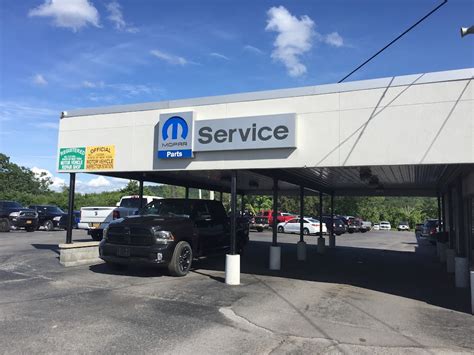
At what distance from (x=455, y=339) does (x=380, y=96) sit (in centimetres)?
481

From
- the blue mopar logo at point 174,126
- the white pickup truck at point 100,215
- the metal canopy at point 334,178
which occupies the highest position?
the blue mopar logo at point 174,126

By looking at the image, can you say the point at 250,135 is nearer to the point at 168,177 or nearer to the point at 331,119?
the point at 331,119

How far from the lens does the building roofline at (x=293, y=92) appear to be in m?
8.45

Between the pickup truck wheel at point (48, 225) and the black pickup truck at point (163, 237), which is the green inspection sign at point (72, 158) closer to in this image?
the black pickup truck at point (163, 237)

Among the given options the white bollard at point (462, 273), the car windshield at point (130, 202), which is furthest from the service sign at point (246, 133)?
the car windshield at point (130, 202)

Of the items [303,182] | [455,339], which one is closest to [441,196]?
[303,182]

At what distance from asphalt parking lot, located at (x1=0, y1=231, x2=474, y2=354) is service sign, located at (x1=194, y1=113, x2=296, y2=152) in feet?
10.6

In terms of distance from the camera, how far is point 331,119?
31.2ft

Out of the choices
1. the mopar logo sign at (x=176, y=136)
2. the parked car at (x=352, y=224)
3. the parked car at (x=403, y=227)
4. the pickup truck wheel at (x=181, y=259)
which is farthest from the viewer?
the parked car at (x=403, y=227)

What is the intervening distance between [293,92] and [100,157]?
19.0ft

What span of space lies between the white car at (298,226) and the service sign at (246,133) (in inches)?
985

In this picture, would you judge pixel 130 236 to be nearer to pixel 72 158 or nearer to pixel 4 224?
pixel 72 158

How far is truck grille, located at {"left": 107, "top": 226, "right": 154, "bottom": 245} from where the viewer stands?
1041 cm

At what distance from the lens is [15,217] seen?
25875 mm
